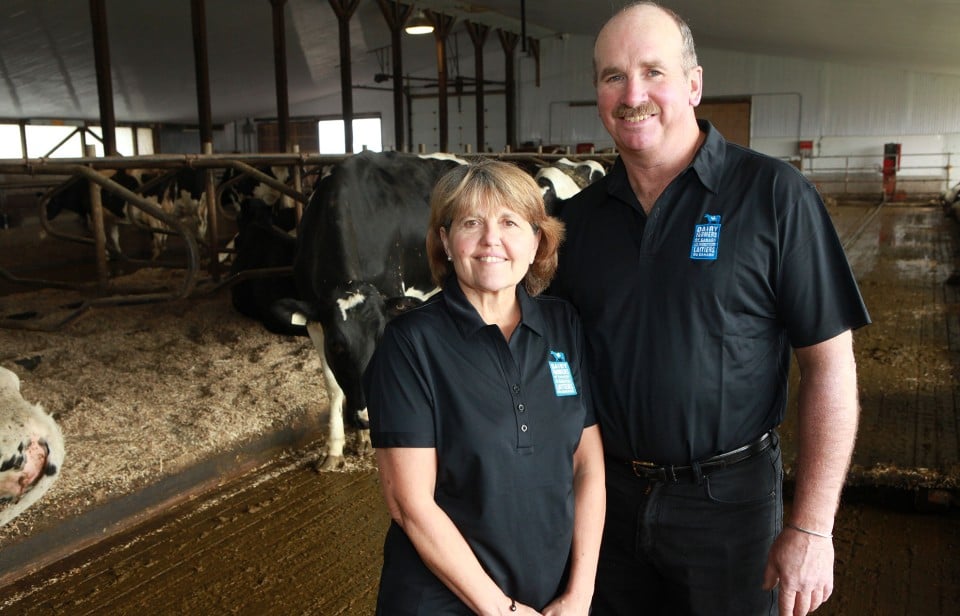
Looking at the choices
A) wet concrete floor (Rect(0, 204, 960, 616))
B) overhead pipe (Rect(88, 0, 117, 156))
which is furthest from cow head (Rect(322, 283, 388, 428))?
overhead pipe (Rect(88, 0, 117, 156))

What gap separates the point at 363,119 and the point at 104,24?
666 inches

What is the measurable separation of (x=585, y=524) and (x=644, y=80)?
35.4 inches

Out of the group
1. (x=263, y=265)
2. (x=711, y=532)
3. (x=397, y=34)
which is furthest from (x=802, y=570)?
(x=397, y=34)

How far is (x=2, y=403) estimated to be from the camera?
3.51 m

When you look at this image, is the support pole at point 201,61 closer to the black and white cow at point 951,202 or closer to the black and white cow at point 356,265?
the black and white cow at point 356,265

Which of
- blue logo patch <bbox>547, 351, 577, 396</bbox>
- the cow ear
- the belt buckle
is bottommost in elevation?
the belt buckle

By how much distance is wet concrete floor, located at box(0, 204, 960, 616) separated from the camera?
9.38 ft

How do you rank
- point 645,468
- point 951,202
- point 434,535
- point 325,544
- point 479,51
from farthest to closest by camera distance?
1. point 479,51
2. point 951,202
3. point 325,544
4. point 645,468
5. point 434,535

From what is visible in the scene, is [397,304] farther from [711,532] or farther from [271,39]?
[271,39]

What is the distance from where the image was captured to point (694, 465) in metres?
1.71

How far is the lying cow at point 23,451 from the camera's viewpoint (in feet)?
10.6

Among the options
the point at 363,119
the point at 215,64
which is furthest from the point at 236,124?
the point at 215,64

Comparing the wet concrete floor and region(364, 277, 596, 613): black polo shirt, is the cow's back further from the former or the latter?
region(364, 277, 596, 613): black polo shirt

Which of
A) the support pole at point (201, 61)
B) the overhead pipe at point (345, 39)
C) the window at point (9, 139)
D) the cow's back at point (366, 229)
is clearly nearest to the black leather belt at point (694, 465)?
the cow's back at point (366, 229)
